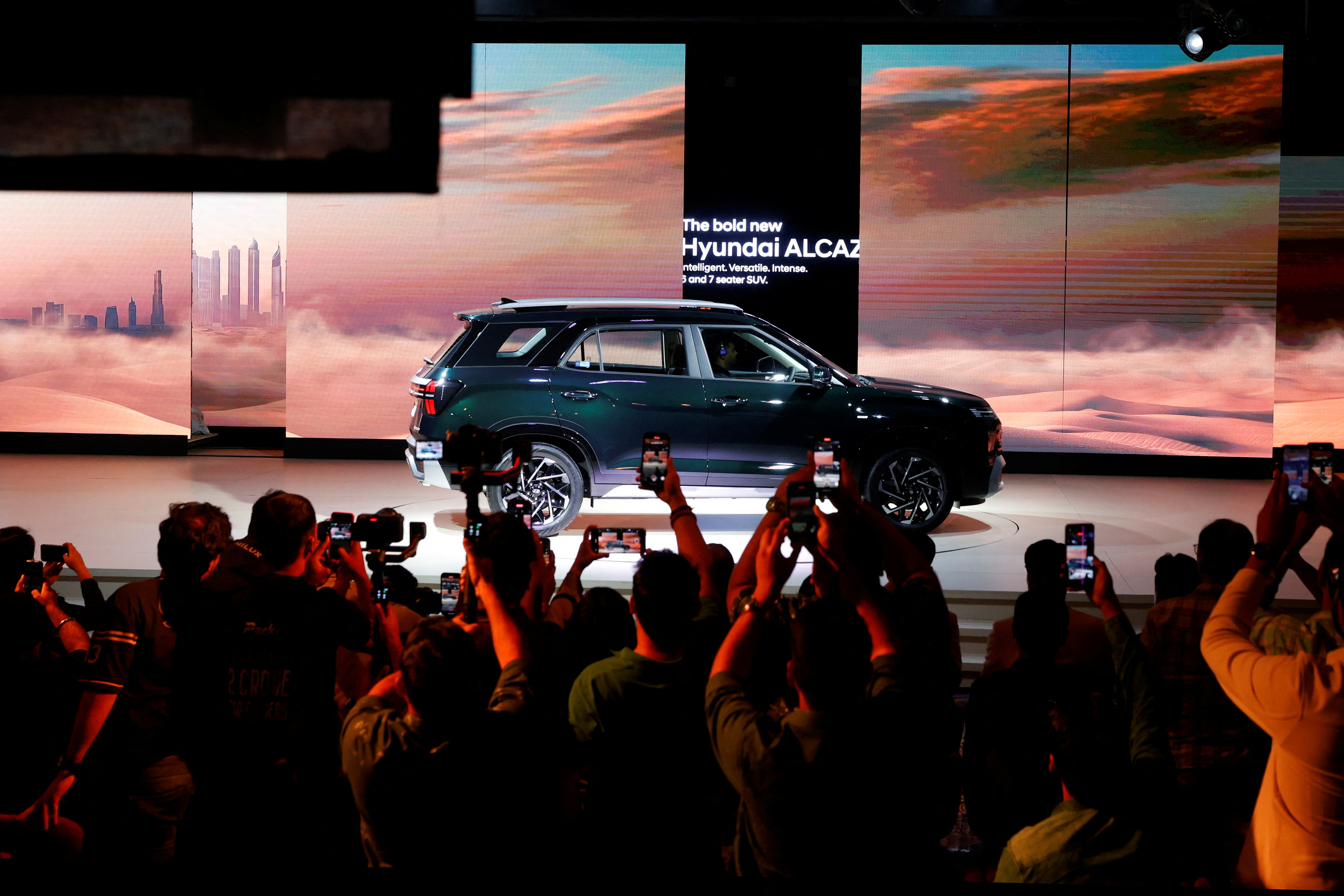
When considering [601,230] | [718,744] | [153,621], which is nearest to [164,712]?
[153,621]

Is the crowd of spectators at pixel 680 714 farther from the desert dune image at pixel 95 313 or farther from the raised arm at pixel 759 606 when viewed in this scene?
the desert dune image at pixel 95 313

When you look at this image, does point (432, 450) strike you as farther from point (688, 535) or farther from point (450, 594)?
point (688, 535)

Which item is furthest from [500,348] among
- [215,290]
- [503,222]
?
[215,290]

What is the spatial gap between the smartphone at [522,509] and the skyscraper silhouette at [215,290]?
Result: 10545mm

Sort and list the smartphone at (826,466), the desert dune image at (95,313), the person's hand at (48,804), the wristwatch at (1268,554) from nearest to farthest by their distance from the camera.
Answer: the wristwatch at (1268,554), the smartphone at (826,466), the person's hand at (48,804), the desert dune image at (95,313)

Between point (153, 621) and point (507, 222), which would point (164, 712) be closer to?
point (153, 621)

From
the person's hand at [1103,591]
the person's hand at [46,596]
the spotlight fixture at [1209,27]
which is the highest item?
the spotlight fixture at [1209,27]

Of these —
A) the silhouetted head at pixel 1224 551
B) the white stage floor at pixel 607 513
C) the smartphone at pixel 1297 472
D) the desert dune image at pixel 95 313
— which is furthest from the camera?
the desert dune image at pixel 95 313

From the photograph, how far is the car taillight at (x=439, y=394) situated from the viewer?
27.4ft

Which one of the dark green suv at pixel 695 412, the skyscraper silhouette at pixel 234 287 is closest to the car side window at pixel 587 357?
the dark green suv at pixel 695 412

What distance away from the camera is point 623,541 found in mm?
3281

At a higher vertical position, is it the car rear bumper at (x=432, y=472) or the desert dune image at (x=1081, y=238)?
the desert dune image at (x=1081, y=238)

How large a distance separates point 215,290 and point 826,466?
11.6 m

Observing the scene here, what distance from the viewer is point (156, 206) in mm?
12703
